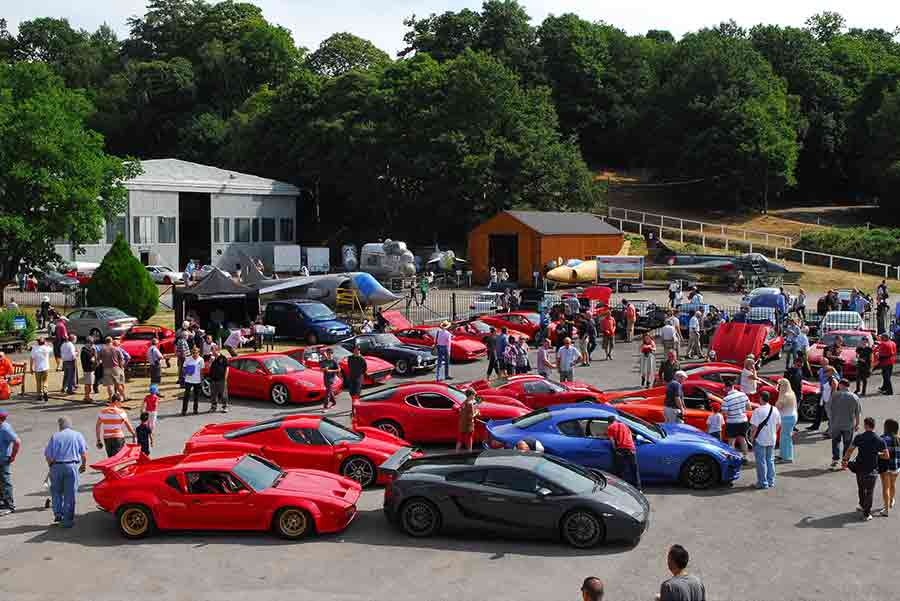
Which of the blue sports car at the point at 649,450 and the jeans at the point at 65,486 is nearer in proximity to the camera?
the jeans at the point at 65,486

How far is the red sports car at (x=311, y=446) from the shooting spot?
50.5ft

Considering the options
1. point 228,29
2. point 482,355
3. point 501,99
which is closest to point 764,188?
point 501,99

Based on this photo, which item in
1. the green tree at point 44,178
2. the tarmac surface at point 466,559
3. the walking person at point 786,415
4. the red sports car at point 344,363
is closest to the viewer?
the tarmac surface at point 466,559

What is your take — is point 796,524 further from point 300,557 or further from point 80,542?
point 80,542

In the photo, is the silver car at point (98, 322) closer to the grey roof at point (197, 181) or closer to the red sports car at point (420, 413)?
the red sports car at point (420, 413)

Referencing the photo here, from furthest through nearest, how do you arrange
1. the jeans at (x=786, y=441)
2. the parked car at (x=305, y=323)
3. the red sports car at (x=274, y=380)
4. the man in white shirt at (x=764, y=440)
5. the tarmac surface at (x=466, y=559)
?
the parked car at (x=305, y=323)
the red sports car at (x=274, y=380)
the jeans at (x=786, y=441)
the man in white shirt at (x=764, y=440)
the tarmac surface at (x=466, y=559)

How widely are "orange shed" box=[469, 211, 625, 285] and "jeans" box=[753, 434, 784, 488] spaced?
39434 mm

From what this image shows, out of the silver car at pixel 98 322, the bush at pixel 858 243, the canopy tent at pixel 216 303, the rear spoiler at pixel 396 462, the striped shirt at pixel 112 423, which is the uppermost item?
the bush at pixel 858 243

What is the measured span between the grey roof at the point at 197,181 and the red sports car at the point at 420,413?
160ft

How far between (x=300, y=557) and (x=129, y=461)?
3326 millimetres

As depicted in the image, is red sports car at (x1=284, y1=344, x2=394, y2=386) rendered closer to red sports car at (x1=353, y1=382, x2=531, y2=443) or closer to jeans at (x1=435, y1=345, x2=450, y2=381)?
jeans at (x1=435, y1=345, x2=450, y2=381)

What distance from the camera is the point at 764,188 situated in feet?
257

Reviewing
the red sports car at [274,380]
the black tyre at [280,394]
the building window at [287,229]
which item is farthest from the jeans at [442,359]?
the building window at [287,229]

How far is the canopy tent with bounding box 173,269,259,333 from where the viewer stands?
33969 mm
